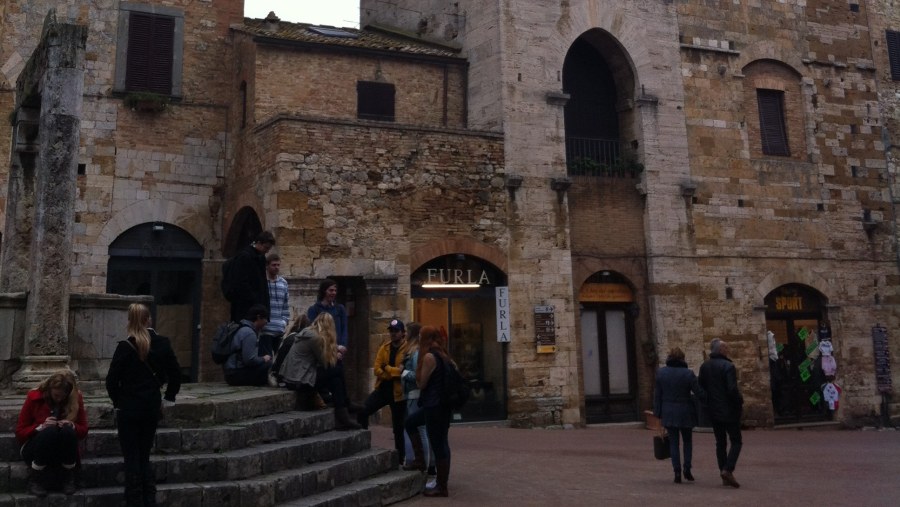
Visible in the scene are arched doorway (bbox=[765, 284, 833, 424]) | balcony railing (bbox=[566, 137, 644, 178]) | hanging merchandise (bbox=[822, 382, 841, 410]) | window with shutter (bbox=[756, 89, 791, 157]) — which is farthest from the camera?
window with shutter (bbox=[756, 89, 791, 157])

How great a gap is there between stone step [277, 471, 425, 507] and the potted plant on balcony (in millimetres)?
11104

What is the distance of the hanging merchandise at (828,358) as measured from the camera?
60.3 feet

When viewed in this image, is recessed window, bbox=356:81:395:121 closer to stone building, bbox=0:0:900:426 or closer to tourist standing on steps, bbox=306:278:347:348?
stone building, bbox=0:0:900:426

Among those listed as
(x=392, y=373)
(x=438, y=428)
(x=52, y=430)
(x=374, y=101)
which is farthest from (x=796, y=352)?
(x=52, y=430)

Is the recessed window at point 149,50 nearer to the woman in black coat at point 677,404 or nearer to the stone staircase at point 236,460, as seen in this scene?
the stone staircase at point 236,460

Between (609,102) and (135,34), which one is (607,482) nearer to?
(609,102)

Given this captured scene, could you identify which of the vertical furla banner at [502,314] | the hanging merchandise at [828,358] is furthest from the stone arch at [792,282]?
the vertical furla banner at [502,314]

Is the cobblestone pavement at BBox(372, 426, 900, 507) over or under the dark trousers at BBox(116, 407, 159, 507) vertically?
under

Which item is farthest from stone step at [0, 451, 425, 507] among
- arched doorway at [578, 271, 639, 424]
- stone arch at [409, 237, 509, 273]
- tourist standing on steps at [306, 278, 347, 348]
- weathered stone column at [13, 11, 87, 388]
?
arched doorway at [578, 271, 639, 424]

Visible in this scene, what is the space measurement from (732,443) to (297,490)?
5168mm

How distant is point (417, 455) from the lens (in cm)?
877

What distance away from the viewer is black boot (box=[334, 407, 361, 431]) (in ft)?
28.9

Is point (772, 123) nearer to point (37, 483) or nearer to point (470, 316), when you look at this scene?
point (470, 316)

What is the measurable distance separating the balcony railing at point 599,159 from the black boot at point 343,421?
9.90 m
